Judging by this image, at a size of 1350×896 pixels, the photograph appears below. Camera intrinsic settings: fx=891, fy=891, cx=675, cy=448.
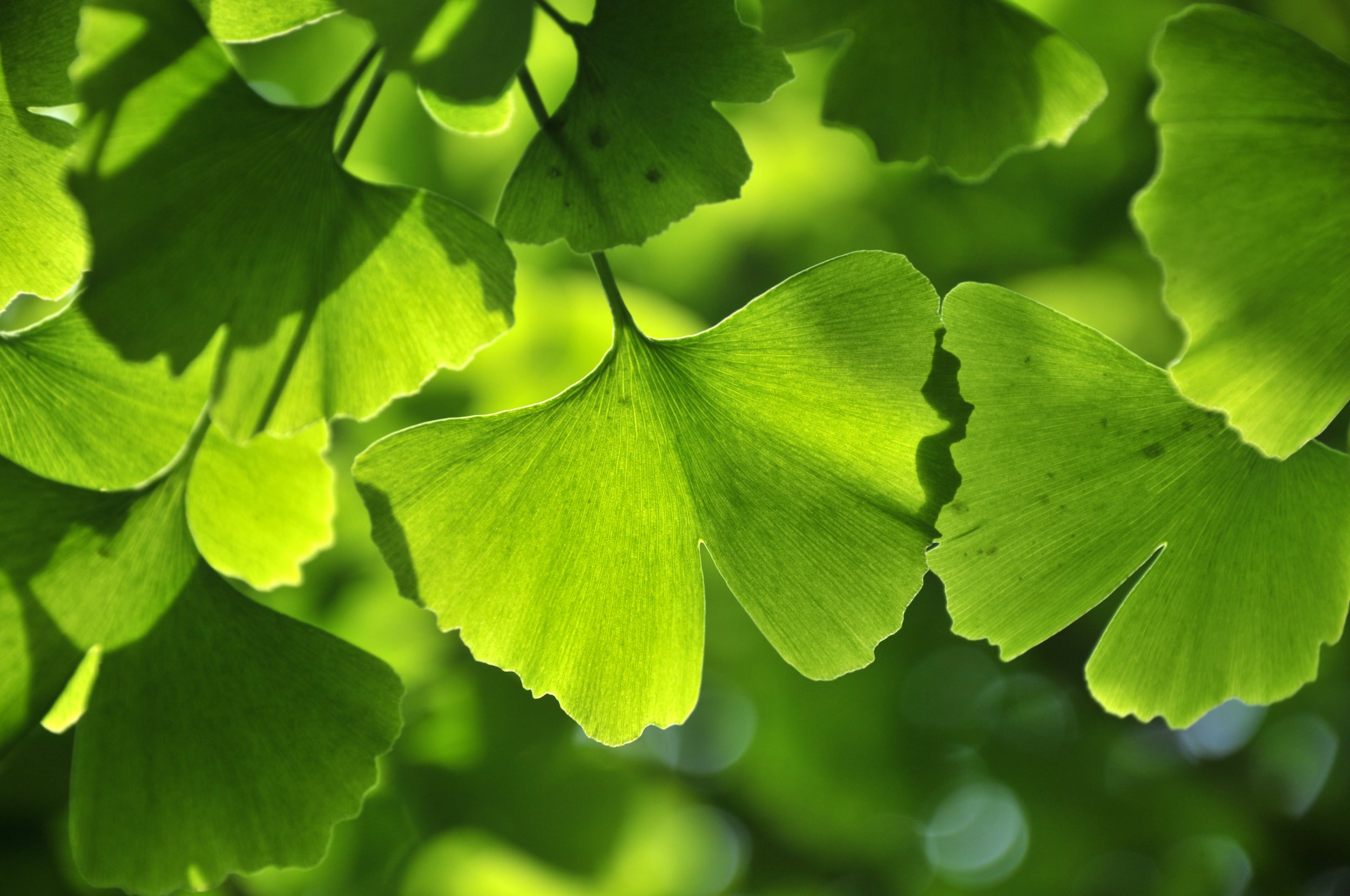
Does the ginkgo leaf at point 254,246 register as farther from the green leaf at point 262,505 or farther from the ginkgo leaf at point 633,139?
the green leaf at point 262,505

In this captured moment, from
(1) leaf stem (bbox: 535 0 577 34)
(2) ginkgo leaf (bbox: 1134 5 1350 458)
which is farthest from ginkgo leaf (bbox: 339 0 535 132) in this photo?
(2) ginkgo leaf (bbox: 1134 5 1350 458)

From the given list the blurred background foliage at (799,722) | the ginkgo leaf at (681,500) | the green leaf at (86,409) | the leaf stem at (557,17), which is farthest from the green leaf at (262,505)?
the blurred background foliage at (799,722)

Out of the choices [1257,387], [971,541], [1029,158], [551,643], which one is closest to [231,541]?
[551,643]

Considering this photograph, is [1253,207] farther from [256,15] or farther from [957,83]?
[256,15]

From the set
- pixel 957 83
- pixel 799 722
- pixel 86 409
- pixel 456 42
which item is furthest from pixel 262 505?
pixel 799 722

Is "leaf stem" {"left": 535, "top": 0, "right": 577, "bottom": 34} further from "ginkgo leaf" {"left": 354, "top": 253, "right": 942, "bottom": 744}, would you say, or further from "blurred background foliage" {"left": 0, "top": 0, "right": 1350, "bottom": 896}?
"blurred background foliage" {"left": 0, "top": 0, "right": 1350, "bottom": 896}
